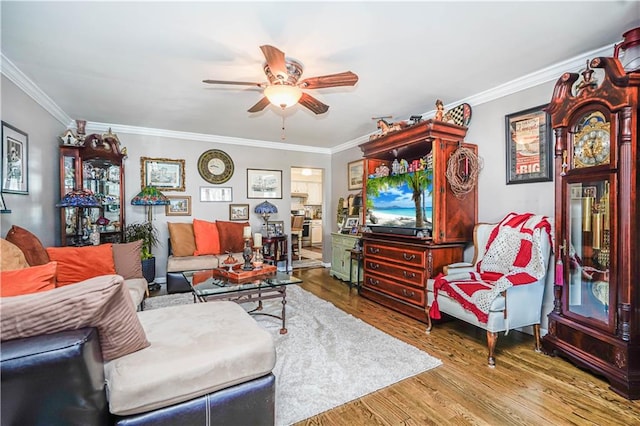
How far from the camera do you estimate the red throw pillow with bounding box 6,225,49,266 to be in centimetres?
240

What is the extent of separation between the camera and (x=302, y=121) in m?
4.43

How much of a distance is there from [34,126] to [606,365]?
557 centimetres

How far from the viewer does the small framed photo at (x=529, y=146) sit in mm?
2859

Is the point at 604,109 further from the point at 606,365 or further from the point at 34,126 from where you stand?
the point at 34,126

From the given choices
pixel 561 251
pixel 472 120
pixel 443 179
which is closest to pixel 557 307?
pixel 561 251

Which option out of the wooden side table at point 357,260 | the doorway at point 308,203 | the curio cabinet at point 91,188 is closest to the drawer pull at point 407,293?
the wooden side table at point 357,260

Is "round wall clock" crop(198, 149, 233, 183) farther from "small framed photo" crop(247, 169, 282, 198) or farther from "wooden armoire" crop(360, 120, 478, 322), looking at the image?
"wooden armoire" crop(360, 120, 478, 322)

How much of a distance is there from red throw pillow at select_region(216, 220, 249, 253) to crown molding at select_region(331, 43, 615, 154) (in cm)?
361

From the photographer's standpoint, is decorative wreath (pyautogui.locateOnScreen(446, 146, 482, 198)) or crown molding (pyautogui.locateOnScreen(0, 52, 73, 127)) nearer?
crown molding (pyautogui.locateOnScreen(0, 52, 73, 127))

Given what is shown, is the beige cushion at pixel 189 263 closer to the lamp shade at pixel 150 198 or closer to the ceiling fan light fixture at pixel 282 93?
the lamp shade at pixel 150 198

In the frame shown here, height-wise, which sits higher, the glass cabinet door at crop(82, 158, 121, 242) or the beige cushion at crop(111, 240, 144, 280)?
the glass cabinet door at crop(82, 158, 121, 242)

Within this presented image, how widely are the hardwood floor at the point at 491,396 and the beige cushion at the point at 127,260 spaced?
2.54 meters

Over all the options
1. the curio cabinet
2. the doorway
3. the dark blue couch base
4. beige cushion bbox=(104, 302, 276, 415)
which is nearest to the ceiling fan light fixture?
beige cushion bbox=(104, 302, 276, 415)

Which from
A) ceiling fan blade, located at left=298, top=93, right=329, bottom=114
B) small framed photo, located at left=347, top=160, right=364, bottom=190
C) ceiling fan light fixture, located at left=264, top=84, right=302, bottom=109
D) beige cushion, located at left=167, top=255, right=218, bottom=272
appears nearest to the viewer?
ceiling fan light fixture, located at left=264, top=84, right=302, bottom=109
